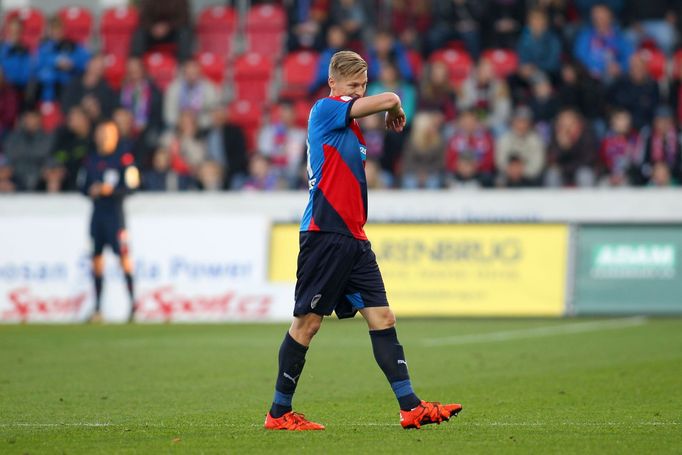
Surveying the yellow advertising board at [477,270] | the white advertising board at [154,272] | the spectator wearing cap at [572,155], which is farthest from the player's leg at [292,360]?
the spectator wearing cap at [572,155]

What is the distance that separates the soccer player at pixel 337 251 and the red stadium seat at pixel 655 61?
14.5 meters

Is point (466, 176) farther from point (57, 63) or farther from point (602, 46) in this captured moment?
point (57, 63)

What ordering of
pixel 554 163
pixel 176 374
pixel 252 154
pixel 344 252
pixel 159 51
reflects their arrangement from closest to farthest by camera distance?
pixel 344 252 < pixel 176 374 < pixel 554 163 < pixel 252 154 < pixel 159 51

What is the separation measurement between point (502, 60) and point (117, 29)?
7.80m

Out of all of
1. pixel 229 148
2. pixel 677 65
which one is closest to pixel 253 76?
pixel 229 148

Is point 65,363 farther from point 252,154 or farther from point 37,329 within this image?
point 252,154

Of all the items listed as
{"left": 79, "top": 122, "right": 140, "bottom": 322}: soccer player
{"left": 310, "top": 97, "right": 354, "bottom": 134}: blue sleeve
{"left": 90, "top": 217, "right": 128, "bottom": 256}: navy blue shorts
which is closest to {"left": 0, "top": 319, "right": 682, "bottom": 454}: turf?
{"left": 79, "top": 122, "right": 140, "bottom": 322}: soccer player

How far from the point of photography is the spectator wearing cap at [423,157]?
19.9 metres

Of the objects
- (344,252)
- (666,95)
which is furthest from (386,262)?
(344,252)

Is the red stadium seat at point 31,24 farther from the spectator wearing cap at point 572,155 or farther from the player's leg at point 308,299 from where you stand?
the player's leg at point 308,299

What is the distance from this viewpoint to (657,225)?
1789 centimetres

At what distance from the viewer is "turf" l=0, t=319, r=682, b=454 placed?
725 cm

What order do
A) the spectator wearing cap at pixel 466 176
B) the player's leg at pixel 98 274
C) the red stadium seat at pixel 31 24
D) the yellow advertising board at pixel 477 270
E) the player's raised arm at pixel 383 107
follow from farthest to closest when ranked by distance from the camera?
the red stadium seat at pixel 31 24, the spectator wearing cap at pixel 466 176, the player's leg at pixel 98 274, the yellow advertising board at pixel 477 270, the player's raised arm at pixel 383 107

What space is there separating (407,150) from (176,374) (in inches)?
375
